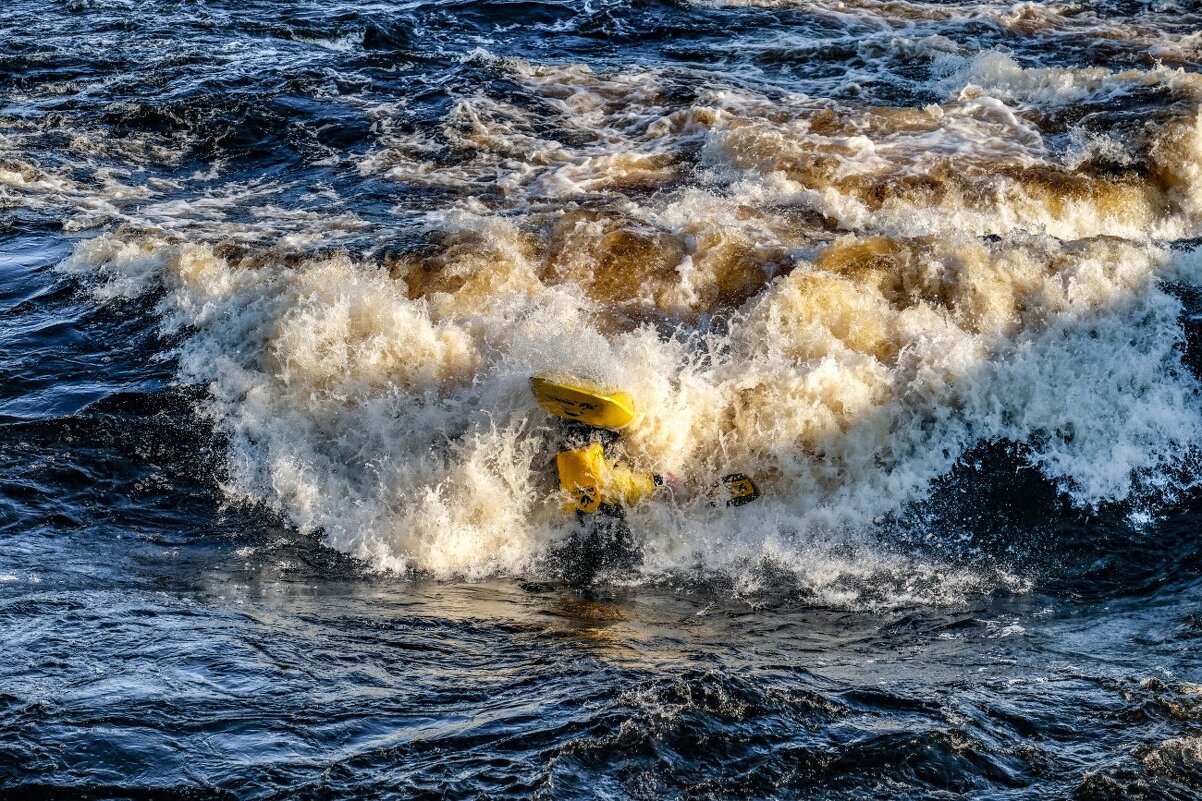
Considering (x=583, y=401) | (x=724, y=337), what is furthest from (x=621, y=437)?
(x=724, y=337)

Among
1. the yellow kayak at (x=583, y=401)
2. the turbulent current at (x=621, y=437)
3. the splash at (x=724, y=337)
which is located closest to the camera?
the turbulent current at (x=621, y=437)

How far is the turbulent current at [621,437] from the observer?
4645mm

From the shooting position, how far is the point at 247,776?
14.1 ft

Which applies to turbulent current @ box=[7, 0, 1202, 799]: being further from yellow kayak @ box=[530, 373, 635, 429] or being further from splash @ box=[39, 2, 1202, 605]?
yellow kayak @ box=[530, 373, 635, 429]

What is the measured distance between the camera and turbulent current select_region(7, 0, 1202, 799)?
4645 mm

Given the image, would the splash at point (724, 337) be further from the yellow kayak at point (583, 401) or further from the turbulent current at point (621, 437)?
the yellow kayak at point (583, 401)

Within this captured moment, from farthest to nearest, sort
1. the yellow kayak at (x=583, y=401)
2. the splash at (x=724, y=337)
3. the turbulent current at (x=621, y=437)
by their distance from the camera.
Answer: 1. the splash at (x=724, y=337)
2. the yellow kayak at (x=583, y=401)
3. the turbulent current at (x=621, y=437)

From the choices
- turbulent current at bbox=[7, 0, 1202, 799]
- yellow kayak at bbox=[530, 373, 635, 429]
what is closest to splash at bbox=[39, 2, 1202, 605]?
turbulent current at bbox=[7, 0, 1202, 799]

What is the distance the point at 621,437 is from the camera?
7.52 m

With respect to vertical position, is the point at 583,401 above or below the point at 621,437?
above

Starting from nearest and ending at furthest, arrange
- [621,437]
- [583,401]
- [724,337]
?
[583,401]
[621,437]
[724,337]

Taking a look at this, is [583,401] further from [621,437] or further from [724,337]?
[724,337]

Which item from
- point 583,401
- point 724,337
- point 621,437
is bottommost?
point 621,437

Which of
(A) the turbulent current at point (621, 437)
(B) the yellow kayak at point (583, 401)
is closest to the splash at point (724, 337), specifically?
(A) the turbulent current at point (621, 437)
